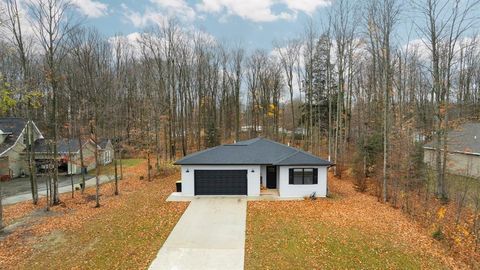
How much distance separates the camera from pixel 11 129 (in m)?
26.7

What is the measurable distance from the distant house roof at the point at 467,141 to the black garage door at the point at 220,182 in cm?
1783

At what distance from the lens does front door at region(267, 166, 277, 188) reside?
18984 mm

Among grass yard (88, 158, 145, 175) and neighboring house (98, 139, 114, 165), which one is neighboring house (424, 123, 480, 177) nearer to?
grass yard (88, 158, 145, 175)

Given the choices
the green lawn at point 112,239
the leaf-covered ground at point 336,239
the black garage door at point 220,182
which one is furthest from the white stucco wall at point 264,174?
the green lawn at point 112,239

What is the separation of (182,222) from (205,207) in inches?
91.8

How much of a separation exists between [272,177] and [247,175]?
2447 mm

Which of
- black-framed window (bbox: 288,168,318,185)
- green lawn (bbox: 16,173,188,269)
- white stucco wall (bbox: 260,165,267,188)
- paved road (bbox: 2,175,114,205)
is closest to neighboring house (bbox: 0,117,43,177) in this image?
paved road (bbox: 2,175,114,205)

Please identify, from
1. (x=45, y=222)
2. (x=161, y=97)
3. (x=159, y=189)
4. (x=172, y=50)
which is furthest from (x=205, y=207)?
(x=172, y=50)

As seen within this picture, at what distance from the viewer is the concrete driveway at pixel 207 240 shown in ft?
29.9

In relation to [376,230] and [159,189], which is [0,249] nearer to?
[159,189]

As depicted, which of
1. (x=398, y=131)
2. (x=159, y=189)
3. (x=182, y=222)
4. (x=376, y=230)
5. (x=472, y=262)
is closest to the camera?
(x=472, y=262)

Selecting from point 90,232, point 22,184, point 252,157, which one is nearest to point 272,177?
point 252,157

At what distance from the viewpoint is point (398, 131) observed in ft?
55.7

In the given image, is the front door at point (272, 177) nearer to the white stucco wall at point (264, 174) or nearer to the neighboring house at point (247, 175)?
the white stucco wall at point (264, 174)
